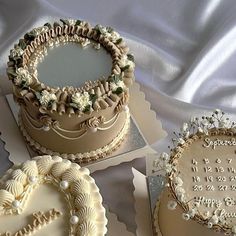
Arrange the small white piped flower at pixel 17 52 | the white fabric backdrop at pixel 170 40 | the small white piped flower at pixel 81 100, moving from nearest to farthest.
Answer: the small white piped flower at pixel 81 100 < the small white piped flower at pixel 17 52 < the white fabric backdrop at pixel 170 40

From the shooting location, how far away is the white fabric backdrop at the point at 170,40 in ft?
6.47

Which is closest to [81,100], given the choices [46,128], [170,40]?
[46,128]

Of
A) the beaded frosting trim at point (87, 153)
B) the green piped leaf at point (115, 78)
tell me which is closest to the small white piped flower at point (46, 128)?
the beaded frosting trim at point (87, 153)

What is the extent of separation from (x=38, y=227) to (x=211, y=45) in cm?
98

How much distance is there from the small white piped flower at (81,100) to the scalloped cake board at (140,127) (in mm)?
209

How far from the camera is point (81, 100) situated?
1.53 metres

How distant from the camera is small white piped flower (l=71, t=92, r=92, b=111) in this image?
1.53 metres

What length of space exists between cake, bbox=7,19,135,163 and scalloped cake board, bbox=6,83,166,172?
3cm

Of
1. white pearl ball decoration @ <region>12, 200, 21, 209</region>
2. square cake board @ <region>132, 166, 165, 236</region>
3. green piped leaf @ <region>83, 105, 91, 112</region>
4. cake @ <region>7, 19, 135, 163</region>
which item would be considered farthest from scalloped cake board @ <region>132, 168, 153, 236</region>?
white pearl ball decoration @ <region>12, 200, 21, 209</region>

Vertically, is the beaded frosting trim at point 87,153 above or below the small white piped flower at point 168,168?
below

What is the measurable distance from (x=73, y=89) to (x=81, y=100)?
50mm

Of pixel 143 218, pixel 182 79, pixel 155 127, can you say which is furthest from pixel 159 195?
pixel 182 79

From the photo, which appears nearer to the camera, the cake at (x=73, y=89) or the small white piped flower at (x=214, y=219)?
the small white piped flower at (x=214, y=219)

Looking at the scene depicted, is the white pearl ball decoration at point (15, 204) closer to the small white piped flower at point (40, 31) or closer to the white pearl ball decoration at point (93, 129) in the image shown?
the white pearl ball decoration at point (93, 129)
